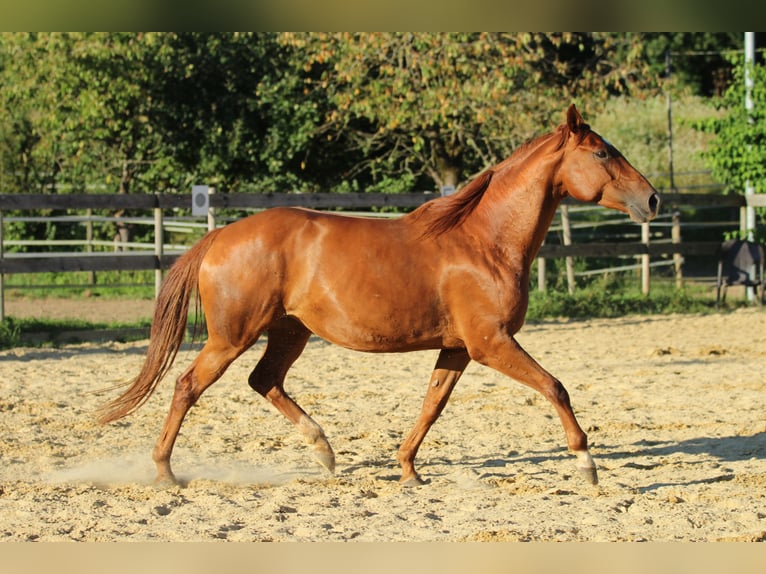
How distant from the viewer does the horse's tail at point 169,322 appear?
207 inches

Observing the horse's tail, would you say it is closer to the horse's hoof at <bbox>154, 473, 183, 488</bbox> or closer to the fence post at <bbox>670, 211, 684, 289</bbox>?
the horse's hoof at <bbox>154, 473, 183, 488</bbox>

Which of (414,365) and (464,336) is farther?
(414,365)

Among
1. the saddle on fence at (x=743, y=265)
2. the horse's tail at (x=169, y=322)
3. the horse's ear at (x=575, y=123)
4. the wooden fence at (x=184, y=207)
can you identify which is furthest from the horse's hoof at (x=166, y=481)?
the saddle on fence at (x=743, y=265)

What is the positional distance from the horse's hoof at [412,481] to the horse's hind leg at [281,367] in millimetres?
611

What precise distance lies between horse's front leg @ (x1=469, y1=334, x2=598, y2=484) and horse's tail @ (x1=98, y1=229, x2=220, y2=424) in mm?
1672

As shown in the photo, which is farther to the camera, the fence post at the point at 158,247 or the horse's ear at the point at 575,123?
the fence post at the point at 158,247

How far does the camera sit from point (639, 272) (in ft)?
55.9

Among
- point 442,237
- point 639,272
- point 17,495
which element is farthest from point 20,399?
Result: point 639,272

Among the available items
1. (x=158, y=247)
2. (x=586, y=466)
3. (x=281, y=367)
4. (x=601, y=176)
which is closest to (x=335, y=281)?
(x=281, y=367)

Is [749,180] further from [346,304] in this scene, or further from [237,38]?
[346,304]

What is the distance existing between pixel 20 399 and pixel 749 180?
12.0 m

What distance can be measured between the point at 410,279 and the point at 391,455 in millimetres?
1344

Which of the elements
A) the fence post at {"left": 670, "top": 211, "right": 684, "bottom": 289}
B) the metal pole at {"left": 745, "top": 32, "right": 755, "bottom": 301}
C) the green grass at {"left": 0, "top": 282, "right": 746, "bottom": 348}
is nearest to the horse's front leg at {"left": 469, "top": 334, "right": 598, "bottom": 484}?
the green grass at {"left": 0, "top": 282, "right": 746, "bottom": 348}

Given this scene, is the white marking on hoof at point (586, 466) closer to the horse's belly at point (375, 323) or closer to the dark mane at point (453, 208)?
the horse's belly at point (375, 323)
